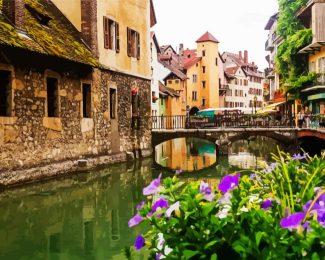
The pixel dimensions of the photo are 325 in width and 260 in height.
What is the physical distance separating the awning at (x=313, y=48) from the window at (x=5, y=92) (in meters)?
22.4

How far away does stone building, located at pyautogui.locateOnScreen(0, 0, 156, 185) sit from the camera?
14.6 m

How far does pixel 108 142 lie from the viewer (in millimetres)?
21438

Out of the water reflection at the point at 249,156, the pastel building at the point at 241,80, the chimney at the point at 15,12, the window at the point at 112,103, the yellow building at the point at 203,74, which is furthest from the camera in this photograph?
the pastel building at the point at 241,80

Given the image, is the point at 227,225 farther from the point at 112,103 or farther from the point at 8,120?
the point at 112,103

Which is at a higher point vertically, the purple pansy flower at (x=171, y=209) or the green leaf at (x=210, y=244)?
the purple pansy flower at (x=171, y=209)

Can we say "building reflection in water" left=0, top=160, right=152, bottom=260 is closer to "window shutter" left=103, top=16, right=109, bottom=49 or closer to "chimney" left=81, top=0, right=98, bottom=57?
"chimney" left=81, top=0, right=98, bottom=57

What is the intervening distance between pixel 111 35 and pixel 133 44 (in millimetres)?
2735

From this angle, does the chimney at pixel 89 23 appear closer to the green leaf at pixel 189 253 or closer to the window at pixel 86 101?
the window at pixel 86 101

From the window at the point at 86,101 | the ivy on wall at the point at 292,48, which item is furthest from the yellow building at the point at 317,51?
the window at the point at 86,101

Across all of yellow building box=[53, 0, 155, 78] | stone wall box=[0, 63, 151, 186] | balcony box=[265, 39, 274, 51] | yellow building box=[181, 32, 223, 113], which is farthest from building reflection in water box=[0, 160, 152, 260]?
yellow building box=[181, 32, 223, 113]

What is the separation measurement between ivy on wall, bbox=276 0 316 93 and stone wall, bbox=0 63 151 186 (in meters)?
14.3

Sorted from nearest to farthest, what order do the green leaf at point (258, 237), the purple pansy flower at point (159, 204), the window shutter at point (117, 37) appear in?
1. the green leaf at point (258, 237)
2. the purple pansy flower at point (159, 204)
3. the window shutter at point (117, 37)

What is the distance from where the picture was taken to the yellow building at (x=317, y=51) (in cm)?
3164

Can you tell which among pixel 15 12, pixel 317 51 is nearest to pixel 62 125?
pixel 15 12
